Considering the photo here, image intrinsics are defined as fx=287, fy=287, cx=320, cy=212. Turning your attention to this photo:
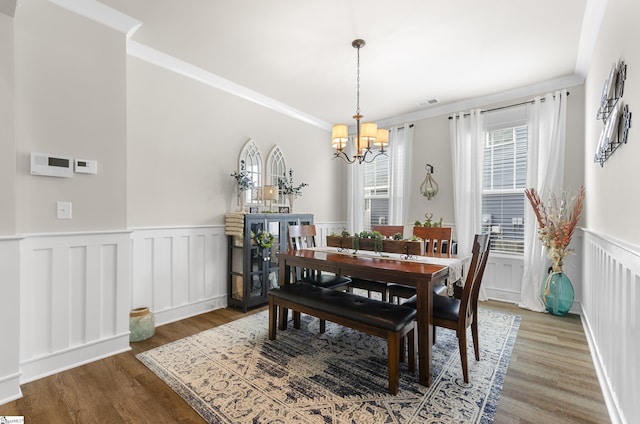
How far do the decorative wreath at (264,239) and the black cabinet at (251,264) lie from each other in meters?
0.04

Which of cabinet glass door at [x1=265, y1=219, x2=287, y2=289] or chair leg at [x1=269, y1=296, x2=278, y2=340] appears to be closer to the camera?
chair leg at [x1=269, y1=296, x2=278, y2=340]

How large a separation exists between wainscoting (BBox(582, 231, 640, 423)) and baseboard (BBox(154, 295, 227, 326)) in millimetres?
3585

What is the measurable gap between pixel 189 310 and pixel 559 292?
14.3ft

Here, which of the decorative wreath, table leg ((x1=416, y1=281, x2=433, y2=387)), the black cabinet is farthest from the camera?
the decorative wreath

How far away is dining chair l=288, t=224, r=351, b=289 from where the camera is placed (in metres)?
3.05

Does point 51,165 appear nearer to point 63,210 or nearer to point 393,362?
point 63,210

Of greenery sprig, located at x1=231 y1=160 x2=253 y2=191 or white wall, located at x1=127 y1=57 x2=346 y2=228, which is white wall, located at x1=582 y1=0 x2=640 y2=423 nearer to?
greenery sprig, located at x1=231 y1=160 x2=253 y2=191

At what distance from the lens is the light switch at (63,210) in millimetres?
2203

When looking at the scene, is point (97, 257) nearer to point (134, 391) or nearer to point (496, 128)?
point (134, 391)

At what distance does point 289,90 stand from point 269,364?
3.37 metres

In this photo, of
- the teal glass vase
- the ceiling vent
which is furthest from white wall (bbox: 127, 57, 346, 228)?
the teal glass vase

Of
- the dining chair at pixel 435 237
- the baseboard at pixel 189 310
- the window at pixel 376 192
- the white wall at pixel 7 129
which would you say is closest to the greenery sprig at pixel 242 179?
the baseboard at pixel 189 310

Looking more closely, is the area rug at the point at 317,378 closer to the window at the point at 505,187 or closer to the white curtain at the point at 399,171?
the window at the point at 505,187

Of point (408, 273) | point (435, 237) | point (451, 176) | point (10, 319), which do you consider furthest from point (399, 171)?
point (10, 319)
